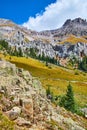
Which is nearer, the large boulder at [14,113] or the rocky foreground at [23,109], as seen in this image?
the large boulder at [14,113]

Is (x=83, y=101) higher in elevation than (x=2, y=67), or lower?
lower

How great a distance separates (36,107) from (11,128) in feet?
19.7

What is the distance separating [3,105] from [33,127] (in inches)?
128

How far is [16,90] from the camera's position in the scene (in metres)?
29.4

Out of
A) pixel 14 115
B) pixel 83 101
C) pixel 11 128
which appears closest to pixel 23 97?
pixel 14 115

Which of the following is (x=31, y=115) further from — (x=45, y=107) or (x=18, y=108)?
(x=45, y=107)

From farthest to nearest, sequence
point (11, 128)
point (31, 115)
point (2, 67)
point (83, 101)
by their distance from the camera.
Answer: point (83, 101), point (2, 67), point (31, 115), point (11, 128)

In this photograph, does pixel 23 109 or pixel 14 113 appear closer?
pixel 14 113

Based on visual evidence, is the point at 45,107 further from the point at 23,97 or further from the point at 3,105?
the point at 3,105

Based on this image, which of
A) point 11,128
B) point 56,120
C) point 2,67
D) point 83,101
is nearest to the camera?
point 11,128

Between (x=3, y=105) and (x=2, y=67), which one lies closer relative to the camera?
(x=3, y=105)

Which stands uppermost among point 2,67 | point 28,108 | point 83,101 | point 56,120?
point 2,67

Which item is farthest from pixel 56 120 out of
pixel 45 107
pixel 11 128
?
pixel 11 128

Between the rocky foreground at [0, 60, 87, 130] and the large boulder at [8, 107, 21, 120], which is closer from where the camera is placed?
the large boulder at [8, 107, 21, 120]
